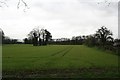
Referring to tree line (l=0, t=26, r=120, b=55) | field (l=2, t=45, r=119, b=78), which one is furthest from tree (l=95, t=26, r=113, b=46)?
field (l=2, t=45, r=119, b=78)

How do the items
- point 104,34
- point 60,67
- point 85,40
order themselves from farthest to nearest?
point 85,40 → point 104,34 → point 60,67

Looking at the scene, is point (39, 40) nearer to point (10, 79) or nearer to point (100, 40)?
point (100, 40)

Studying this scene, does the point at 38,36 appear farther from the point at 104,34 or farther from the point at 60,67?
the point at 60,67

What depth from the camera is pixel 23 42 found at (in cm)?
16688

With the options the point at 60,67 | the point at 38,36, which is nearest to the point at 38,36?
the point at 38,36

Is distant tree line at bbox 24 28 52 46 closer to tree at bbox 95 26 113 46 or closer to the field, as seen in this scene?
tree at bbox 95 26 113 46

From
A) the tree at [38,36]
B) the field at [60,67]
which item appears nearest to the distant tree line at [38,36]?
the tree at [38,36]

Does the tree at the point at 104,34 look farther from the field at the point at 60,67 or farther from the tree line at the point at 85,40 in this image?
the field at the point at 60,67

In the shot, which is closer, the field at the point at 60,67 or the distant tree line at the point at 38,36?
the field at the point at 60,67

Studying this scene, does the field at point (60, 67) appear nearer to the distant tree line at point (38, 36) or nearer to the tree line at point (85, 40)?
the tree line at point (85, 40)

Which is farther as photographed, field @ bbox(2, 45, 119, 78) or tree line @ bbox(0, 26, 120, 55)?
tree line @ bbox(0, 26, 120, 55)

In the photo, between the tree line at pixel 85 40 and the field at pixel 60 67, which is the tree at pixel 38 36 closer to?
the tree line at pixel 85 40

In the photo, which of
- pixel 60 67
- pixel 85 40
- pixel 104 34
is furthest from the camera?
pixel 85 40

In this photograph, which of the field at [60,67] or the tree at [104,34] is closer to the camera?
the field at [60,67]
